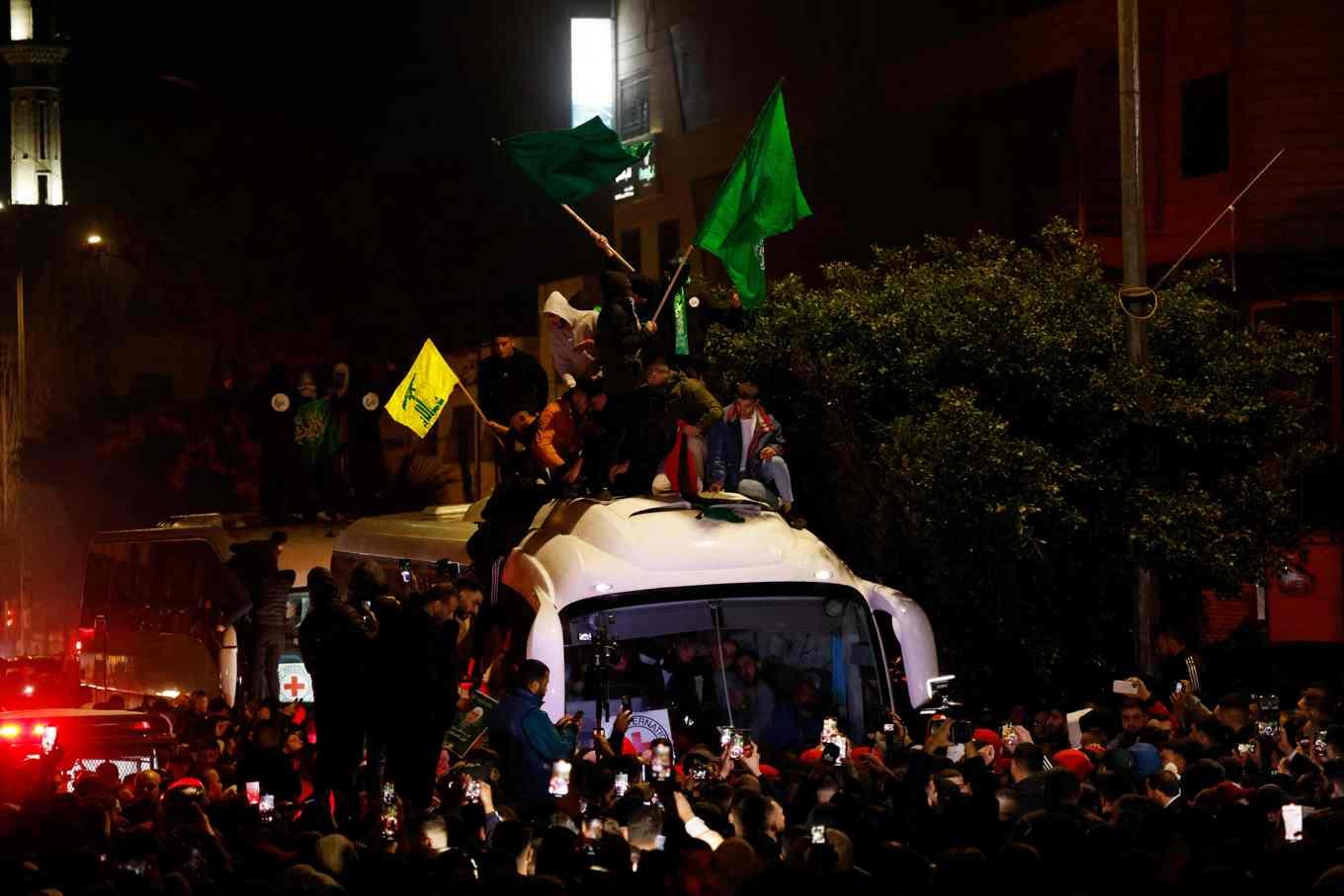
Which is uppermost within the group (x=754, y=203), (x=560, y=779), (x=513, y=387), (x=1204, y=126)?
(x=1204, y=126)

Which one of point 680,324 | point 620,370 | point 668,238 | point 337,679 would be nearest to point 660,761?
point 337,679

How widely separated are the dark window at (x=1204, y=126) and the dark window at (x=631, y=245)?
654 inches

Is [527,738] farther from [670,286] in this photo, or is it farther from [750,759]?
[670,286]

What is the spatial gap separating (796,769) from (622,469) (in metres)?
5.50

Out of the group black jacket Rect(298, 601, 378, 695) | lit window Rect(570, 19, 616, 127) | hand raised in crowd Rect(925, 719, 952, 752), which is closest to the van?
black jacket Rect(298, 601, 378, 695)

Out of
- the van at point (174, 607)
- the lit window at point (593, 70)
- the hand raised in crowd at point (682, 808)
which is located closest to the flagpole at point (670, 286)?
the hand raised in crowd at point (682, 808)

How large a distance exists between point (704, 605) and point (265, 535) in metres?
12.6

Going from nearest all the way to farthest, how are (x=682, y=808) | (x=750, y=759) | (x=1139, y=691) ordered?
1. (x=682, y=808)
2. (x=750, y=759)
3. (x=1139, y=691)

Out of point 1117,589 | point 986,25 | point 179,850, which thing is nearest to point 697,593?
point 1117,589

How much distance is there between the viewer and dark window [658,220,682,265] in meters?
40.4

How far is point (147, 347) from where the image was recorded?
55375 millimetres

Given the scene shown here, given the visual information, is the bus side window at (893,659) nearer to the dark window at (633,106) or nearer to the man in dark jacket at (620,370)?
the man in dark jacket at (620,370)

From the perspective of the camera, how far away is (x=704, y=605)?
15.1 metres

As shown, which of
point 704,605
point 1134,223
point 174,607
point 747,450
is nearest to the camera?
point 704,605
